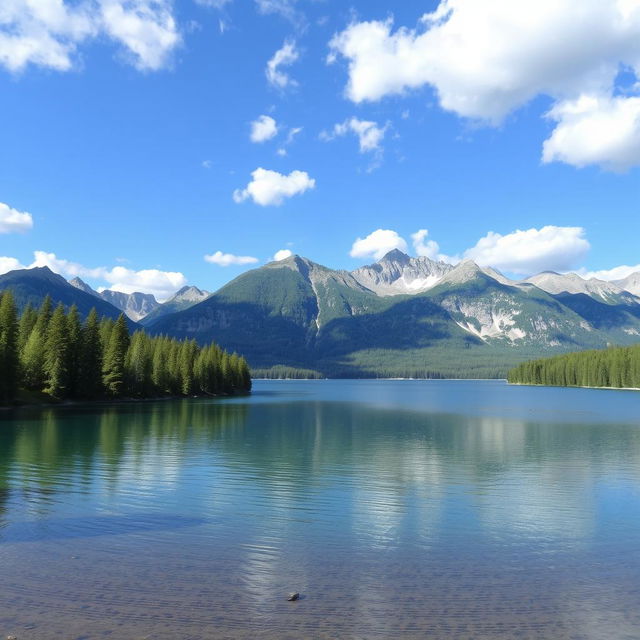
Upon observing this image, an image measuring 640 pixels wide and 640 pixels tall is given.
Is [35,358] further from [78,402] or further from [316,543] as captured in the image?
[316,543]

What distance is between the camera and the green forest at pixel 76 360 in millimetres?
99500

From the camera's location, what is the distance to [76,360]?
380ft

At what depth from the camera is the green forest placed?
9950 cm

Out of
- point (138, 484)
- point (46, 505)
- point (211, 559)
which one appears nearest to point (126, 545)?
point (211, 559)

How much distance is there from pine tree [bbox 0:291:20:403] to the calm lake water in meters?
44.9

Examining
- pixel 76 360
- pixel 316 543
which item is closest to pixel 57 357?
pixel 76 360

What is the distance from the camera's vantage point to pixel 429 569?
20250mm

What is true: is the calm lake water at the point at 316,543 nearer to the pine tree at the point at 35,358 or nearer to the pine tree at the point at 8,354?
the pine tree at the point at 8,354

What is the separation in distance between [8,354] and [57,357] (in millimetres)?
15363

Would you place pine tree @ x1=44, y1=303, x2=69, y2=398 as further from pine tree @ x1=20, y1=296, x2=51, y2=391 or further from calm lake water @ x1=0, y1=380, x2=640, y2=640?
calm lake water @ x1=0, y1=380, x2=640, y2=640

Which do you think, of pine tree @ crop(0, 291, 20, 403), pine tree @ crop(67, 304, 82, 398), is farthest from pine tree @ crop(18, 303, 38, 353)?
pine tree @ crop(0, 291, 20, 403)

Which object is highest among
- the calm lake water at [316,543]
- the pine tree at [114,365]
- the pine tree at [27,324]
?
the pine tree at [27,324]

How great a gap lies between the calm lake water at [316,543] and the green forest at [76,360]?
5234 centimetres

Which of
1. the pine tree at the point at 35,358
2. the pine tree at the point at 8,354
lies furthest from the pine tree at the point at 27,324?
the pine tree at the point at 8,354
